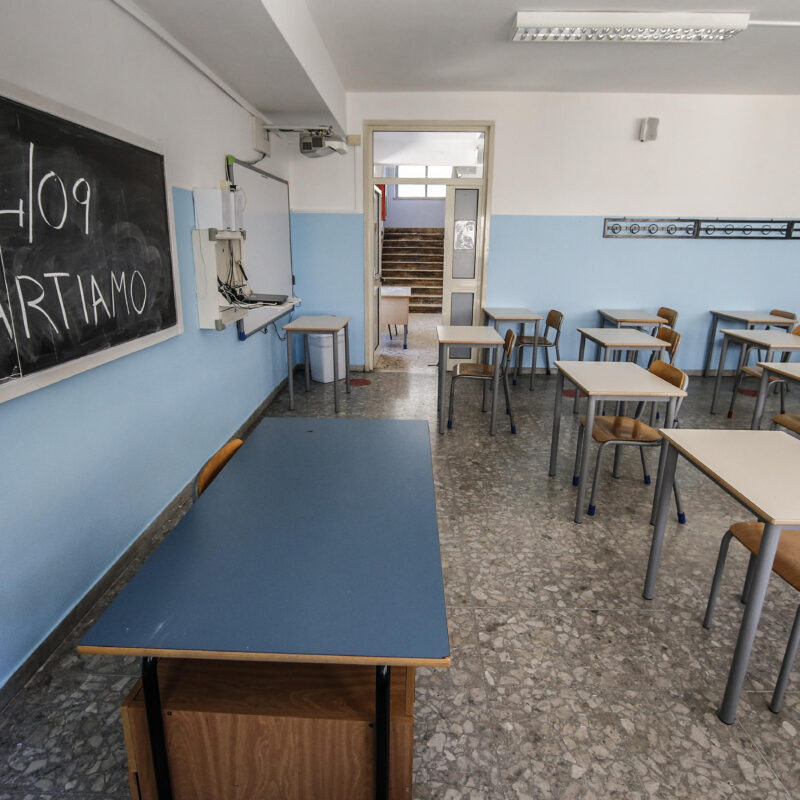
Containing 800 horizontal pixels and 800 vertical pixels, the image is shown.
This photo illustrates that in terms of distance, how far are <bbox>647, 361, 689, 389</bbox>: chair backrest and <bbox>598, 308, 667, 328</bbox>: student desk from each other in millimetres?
2344

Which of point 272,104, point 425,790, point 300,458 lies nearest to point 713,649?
point 425,790

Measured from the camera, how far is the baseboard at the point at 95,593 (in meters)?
1.89

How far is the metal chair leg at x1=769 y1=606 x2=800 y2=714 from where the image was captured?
1.80 metres

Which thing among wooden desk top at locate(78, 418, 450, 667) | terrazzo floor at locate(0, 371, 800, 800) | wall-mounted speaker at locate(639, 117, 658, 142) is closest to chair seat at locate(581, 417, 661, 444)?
terrazzo floor at locate(0, 371, 800, 800)

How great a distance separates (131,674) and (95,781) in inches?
15.7

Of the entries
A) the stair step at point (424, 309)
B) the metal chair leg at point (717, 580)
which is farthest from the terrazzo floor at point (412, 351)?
the metal chair leg at point (717, 580)

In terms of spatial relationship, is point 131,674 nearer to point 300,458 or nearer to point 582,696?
point 300,458

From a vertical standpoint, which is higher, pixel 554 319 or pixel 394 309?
pixel 554 319

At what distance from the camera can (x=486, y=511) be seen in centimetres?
321

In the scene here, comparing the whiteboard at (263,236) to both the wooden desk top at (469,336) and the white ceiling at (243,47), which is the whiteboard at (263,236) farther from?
the wooden desk top at (469,336)

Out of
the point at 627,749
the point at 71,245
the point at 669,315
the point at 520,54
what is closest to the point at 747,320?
the point at 669,315

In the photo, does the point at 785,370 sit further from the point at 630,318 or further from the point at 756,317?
the point at 756,317

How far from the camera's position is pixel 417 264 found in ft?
40.2

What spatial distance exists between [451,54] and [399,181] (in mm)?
1557
